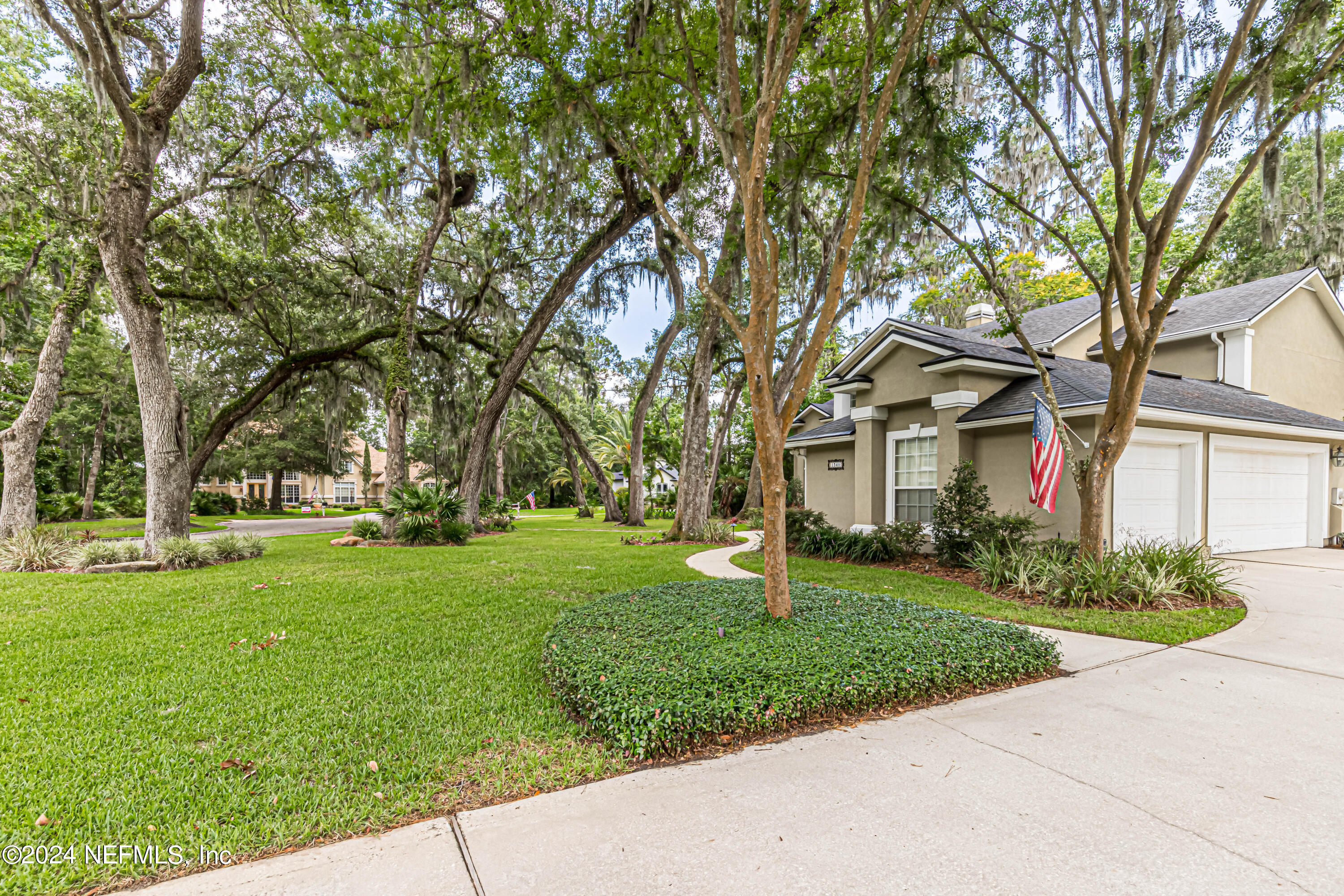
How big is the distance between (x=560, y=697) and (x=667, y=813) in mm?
1348

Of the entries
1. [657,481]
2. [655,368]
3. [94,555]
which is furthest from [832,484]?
[657,481]

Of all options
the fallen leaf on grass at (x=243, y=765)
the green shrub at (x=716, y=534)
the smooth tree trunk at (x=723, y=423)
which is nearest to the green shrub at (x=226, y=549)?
the fallen leaf on grass at (x=243, y=765)

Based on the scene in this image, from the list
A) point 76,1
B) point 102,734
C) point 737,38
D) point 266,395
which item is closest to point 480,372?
point 266,395

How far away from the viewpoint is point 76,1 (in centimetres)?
716

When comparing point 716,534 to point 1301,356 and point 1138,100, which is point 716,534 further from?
point 1301,356

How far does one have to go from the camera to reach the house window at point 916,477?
9.98 meters

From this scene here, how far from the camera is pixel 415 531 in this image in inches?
487

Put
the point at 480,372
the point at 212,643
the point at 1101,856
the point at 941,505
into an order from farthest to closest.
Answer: the point at 480,372
the point at 941,505
the point at 212,643
the point at 1101,856

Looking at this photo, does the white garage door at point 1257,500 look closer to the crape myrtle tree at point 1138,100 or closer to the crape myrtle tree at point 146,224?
the crape myrtle tree at point 1138,100

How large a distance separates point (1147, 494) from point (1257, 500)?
11.6 ft

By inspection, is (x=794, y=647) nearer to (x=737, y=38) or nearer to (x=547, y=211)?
(x=737, y=38)

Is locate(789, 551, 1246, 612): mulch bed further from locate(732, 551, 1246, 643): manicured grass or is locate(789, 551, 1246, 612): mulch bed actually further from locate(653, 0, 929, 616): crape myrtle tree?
locate(653, 0, 929, 616): crape myrtle tree

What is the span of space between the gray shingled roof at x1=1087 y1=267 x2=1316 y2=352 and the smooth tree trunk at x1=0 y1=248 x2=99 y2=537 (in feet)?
66.0

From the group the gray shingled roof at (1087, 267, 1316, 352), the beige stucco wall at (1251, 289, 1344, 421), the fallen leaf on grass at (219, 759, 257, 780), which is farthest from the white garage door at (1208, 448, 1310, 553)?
the fallen leaf on grass at (219, 759, 257, 780)
